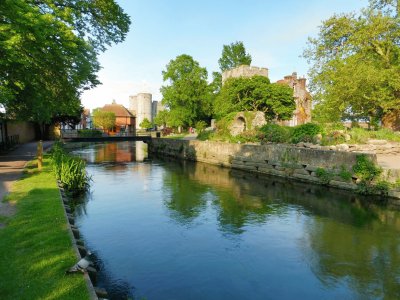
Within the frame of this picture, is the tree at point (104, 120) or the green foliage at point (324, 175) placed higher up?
the tree at point (104, 120)

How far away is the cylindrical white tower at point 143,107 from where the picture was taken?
360ft

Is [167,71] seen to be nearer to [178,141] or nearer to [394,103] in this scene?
[178,141]

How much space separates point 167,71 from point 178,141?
21567 millimetres

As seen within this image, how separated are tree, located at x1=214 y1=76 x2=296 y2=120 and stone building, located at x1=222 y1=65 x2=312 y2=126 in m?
6.99

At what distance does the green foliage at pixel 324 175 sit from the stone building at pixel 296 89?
98.3 ft

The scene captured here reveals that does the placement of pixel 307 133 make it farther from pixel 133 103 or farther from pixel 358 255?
pixel 133 103

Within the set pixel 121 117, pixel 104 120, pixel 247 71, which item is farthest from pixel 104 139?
pixel 121 117

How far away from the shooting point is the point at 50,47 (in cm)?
1407

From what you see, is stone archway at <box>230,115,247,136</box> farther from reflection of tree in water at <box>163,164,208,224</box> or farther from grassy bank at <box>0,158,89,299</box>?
grassy bank at <box>0,158,89,299</box>

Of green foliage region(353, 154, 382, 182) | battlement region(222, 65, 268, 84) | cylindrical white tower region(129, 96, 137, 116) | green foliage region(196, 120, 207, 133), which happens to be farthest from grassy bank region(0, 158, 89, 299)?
cylindrical white tower region(129, 96, 137, 116)

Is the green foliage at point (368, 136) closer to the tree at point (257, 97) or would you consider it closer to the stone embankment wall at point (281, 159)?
the stone embankment wall at point (281, 159)

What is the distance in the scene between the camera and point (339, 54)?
2844 cm

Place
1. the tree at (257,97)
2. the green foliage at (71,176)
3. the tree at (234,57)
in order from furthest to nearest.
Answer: the tree at (234,57)
the tree at (257,97)
the green foliage at (71,176)

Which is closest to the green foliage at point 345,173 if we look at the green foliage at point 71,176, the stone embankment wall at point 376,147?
the stone embankment wall at point 376,147
